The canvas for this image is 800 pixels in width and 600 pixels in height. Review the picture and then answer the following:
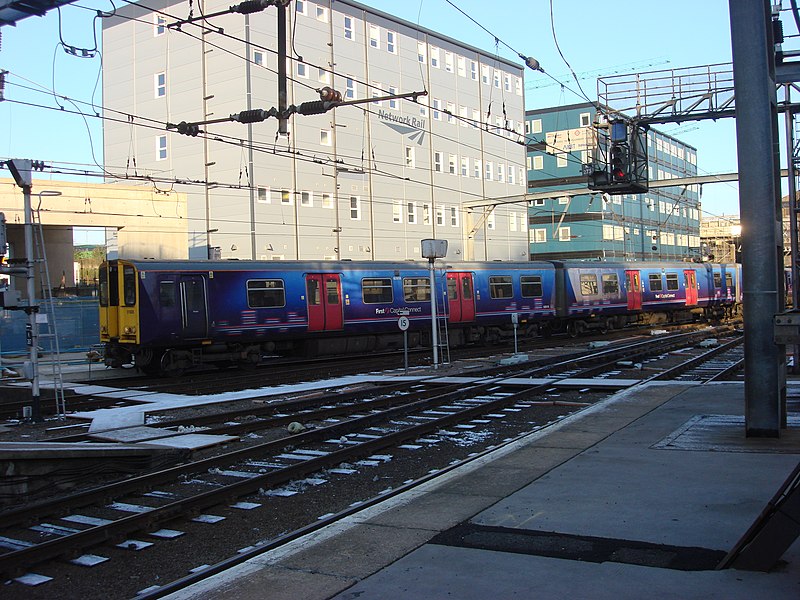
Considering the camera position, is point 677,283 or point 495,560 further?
point 677,283

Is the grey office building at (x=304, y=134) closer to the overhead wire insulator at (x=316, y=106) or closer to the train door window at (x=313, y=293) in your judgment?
the train door window at (x=313, y=293)

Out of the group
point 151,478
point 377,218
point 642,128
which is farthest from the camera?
point 377,218

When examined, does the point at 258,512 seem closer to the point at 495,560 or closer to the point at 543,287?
the point at 495,560

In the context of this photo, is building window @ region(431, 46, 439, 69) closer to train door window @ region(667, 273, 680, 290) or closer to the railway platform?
train door window @ region(667, 273, 680, 290)

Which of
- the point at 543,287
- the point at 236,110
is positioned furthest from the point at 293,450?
the point at 236,110

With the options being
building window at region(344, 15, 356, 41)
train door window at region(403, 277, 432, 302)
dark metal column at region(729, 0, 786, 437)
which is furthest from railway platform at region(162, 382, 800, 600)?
building window at region(344, 15, 356, 41)

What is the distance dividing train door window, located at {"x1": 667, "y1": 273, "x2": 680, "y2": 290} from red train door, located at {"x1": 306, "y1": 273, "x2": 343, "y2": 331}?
Result: 2182 cm

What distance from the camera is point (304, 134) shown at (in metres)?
38.6

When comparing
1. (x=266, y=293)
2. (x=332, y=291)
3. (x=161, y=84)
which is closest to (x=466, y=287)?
(x=332, y=291)

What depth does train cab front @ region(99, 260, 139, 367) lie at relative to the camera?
19453mm

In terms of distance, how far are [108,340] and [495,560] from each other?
56.4ft

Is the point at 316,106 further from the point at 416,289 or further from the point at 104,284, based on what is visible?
the point at 416,289

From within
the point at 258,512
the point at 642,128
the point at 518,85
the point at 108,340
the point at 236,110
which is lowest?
the point at 258,512

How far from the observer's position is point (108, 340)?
20.3 metres
